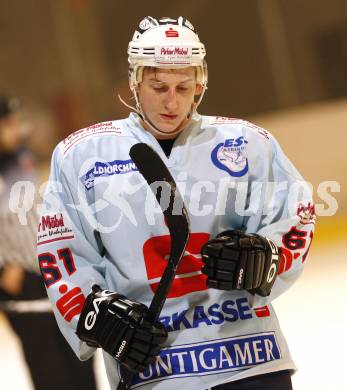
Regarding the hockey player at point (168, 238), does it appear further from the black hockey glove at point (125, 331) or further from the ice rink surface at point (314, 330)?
the ice rink surface at point (314, 330)

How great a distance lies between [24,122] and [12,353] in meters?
1.49

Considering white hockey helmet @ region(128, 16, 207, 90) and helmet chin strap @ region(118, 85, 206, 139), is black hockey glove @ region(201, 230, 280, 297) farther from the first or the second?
white hockey helmet @ region(128, 16, 207, 90)

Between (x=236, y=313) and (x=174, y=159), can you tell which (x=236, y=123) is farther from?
(x=236, y=313)

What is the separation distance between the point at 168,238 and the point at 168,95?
0.31m

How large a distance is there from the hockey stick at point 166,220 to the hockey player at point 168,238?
0.03 meters

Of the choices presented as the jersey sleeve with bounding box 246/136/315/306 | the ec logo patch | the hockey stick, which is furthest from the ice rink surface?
the hockey stick

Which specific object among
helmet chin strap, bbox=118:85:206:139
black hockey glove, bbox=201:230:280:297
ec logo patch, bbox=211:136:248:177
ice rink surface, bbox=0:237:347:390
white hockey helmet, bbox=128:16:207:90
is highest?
white hockey helmet, bbox=128:16:207:90

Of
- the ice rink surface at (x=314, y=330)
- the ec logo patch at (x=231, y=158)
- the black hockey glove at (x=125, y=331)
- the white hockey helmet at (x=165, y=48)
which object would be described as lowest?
the ice rink surface at (x=314, y=330)

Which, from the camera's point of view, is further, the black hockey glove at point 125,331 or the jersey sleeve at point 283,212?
the jersey sleeve at point 283,212

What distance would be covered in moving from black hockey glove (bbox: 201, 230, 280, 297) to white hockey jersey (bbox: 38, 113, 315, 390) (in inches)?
3.7

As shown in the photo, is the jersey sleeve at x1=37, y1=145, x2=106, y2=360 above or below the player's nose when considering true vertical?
below

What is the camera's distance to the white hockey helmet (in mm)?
2016

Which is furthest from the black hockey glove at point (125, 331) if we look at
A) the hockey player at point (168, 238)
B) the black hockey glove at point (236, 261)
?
the black hockey glove at point (236, 261)

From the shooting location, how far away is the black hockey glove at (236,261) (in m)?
1.86
